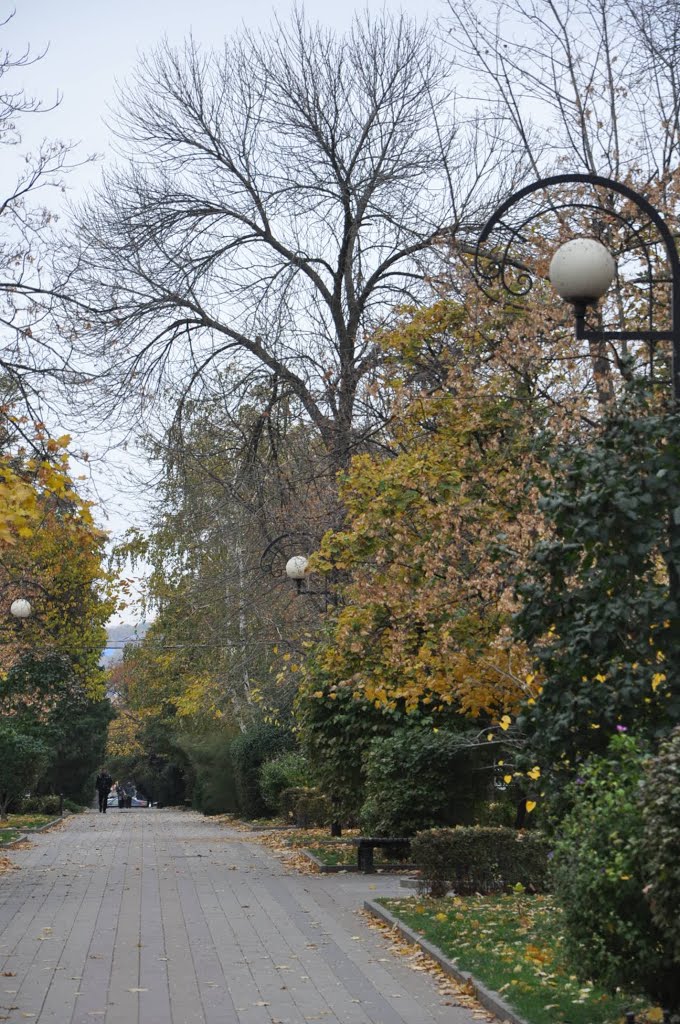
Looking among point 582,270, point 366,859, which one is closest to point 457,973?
point 582,270

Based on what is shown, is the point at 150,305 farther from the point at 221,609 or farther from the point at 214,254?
the point at 221,609

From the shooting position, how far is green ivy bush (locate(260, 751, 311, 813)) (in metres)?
30.7

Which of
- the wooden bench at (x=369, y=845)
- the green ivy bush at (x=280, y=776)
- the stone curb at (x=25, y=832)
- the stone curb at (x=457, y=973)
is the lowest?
the stone curb at (x=457, y=973)

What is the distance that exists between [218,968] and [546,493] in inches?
179

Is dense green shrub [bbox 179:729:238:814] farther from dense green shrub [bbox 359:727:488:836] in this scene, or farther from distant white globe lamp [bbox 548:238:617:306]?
distant white globe lamp [bbox 548:238:617:306]

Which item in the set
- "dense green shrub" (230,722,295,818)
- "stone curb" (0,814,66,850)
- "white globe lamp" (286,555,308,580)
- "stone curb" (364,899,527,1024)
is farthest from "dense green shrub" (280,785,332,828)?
"stone curb" (364,899,527,1024)

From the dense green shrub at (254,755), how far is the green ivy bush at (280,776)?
139cm

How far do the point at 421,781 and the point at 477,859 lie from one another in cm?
390

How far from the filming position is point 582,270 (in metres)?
7.91

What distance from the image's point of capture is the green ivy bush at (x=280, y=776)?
3067 cm

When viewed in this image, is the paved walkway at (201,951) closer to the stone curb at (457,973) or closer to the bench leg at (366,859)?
the stone curb at (457,973)

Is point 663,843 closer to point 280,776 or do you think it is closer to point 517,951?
point 517,951

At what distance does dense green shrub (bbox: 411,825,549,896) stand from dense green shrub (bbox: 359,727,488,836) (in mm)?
3342

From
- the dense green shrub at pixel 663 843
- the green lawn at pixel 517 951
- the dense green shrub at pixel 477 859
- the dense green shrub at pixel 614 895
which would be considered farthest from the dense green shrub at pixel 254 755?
the dense green shrub at pixel 663 843
